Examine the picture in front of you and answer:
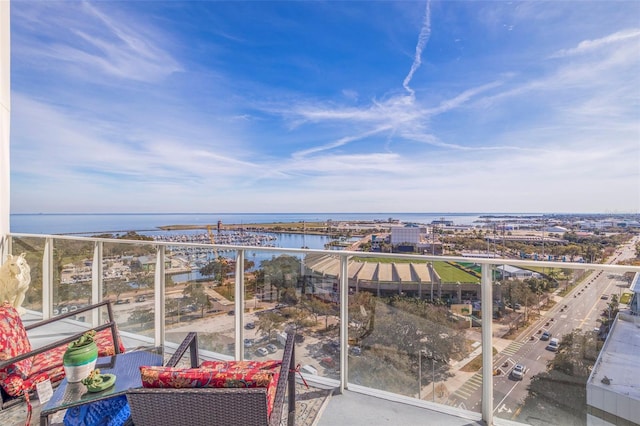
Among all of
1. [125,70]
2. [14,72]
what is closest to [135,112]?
[125,70]

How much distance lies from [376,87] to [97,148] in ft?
23.4

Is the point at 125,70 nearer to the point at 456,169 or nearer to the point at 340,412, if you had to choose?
the point at 340,412

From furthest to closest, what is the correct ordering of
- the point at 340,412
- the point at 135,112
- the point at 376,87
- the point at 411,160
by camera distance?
1. the point at 411,160
2. the point at 376,87
3. the point at 135,112
4. the point at 340,412

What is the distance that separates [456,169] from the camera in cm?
943

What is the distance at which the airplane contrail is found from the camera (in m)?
6.50

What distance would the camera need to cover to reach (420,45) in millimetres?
7195

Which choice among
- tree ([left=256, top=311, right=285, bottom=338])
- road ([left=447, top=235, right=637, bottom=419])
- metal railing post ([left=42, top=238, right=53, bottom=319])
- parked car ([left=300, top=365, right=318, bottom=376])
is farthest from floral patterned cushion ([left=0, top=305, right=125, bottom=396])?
road ([left=447, top=235, right=637, bottom=419])

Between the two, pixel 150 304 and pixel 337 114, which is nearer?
pixel 150 304

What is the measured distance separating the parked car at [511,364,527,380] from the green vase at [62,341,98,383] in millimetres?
2957

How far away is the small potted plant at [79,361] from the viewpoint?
6.47 feet

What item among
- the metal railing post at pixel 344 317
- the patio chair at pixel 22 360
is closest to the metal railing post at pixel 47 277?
the patio chair at pixel 22 360

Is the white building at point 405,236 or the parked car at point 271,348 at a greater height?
the white building at point 405,236

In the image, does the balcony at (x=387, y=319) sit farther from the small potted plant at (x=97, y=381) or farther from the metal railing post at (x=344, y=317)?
the small potted plant at (x=97, y=381)

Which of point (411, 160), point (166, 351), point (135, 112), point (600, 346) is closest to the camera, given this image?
point (600, 346)
